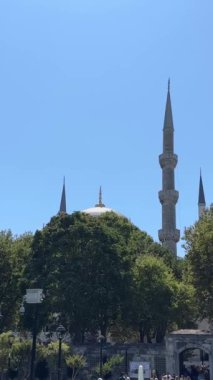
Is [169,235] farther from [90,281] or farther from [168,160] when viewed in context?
[90,281]

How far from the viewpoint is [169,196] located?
58.8m

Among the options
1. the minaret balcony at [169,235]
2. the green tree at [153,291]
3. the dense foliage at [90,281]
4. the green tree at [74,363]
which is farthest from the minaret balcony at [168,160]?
the green tree at [74,363]

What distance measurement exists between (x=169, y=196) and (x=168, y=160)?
4275mm

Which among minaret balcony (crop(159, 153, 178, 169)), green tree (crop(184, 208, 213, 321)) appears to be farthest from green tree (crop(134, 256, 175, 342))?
minaret balcony (crop(159, 153, 178, 169))

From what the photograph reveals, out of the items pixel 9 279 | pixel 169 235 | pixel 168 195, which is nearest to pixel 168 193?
pixel 168 195

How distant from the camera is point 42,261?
35.5 m

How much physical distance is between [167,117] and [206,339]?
35823mm

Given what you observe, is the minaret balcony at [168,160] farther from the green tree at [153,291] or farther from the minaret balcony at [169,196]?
the green tree at [153,291]

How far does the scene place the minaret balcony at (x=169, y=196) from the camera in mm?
58875

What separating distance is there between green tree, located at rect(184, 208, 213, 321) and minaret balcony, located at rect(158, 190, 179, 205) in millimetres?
24578

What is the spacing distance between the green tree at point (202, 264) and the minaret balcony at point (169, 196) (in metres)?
24.6

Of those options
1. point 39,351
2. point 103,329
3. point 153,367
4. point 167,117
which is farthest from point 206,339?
point 167,117

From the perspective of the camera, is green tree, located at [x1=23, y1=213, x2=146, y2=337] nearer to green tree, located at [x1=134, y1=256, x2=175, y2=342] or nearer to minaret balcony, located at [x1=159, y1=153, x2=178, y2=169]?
green tree, located at [x1=134, y1=256, x2=175, y2=342]

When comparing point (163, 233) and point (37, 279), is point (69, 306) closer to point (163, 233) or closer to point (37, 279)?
point (37, 279)
